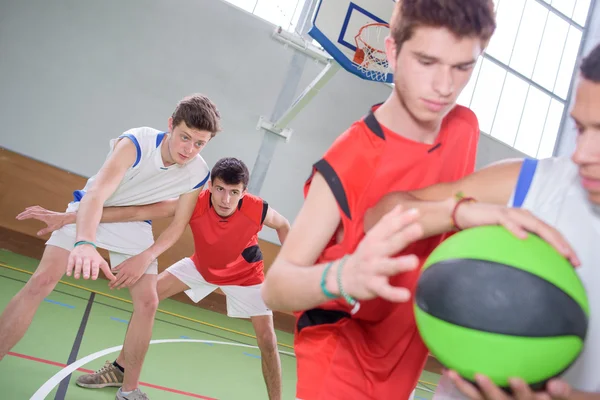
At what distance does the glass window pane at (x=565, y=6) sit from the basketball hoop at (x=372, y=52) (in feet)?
24.2

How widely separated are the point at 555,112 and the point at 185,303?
29.2ft

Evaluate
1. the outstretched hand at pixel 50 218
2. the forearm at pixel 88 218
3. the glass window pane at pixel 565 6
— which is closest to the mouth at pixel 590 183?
the forearm at pixel 88 218

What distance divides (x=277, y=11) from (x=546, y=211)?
8.10 m

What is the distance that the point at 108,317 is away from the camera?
17.7 feet

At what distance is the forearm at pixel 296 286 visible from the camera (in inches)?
49.6

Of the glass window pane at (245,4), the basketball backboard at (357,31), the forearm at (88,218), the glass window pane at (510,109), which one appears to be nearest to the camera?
the forearm at (88,218)

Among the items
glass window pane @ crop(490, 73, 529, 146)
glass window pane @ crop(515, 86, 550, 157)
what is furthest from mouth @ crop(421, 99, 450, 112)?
glass window pane @ crop(515, 86, 550, 157)

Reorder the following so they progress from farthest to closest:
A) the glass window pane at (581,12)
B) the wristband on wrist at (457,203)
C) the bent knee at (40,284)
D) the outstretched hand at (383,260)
Answer: the glass window pane at (581,12)
the bent knee at (40,284)
the wristband on wrist at (457,203)
the outstretched hand at (383,260)

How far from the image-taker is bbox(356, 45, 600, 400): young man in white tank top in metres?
1.17

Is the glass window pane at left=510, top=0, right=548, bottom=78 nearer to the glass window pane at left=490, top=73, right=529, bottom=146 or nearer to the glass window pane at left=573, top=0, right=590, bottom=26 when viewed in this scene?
the glass window pane at left=490, top=73, right=529, bottom=146

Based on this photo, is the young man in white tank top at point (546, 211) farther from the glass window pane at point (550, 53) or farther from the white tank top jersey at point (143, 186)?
the glass window pane at point (550, 53)

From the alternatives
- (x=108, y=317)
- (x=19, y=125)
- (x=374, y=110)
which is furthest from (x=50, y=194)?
(x=374, y=110)

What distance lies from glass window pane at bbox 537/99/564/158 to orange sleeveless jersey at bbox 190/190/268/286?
333 inches

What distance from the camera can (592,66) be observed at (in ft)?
4.28
